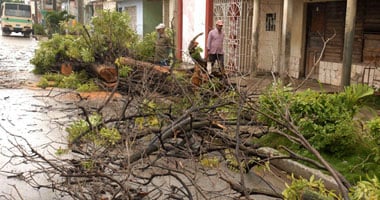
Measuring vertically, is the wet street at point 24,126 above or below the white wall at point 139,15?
below

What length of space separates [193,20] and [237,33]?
284 centimetres

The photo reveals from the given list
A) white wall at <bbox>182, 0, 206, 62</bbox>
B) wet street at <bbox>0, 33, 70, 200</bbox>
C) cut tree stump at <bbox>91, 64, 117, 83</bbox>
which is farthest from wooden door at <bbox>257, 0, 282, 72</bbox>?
wet street at <bbox>0, 33, 70, 200</bbox>

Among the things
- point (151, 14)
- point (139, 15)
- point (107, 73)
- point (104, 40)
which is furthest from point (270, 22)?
point (139, 15)

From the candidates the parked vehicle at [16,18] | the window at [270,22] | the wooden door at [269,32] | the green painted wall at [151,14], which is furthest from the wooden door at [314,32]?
the parked vehicle at [16,18]

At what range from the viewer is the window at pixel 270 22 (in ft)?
50.9

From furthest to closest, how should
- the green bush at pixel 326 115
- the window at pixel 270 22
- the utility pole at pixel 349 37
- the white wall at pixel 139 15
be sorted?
the white wall at pixel 139 15 → the window at pixel 270 22 → the utility pole at pixel 349 37 → the green bush at pixel 326 115

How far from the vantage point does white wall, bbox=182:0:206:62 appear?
55.1ft

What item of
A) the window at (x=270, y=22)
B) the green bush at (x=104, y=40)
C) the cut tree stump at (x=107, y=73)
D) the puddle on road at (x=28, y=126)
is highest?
the window at (x=270, y=22)

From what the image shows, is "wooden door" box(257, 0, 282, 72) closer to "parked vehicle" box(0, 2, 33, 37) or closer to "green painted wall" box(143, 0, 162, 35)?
"green painted wall" box(143, 0, 162, 35)

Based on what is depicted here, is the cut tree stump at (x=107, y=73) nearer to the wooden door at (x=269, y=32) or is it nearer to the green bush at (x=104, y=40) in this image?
the green bush at (x=104, y=40)

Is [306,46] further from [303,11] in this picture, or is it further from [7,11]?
[7,11]

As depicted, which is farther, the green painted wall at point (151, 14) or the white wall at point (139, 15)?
the white wall at point (139, 15)

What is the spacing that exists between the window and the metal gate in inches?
23.9

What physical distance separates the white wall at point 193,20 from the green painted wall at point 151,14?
6808 mm
